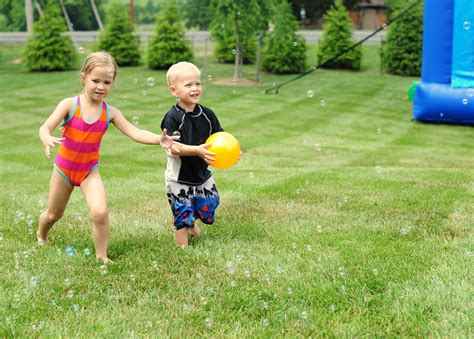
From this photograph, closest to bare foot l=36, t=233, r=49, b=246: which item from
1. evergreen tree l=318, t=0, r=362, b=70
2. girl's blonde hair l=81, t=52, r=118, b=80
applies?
girl's blonde hair l=81, t=52, r=118, b=80

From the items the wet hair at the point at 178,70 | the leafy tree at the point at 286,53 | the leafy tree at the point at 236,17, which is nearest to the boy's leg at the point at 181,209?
the wet hair at the point at 178,70

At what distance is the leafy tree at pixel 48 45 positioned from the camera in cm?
2761

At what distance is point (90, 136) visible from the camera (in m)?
4.71

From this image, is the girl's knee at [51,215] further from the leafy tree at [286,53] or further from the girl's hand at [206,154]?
the leafy tree at [286,53]

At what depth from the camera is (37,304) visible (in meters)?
3.82

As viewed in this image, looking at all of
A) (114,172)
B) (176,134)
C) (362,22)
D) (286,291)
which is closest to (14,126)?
(114,172)

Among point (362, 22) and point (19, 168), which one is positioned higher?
point (362, 22)

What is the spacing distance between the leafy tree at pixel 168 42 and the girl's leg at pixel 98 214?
2314 centimetres

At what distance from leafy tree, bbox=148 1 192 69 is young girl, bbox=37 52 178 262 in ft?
75.5

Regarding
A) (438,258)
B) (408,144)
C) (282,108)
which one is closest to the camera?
(438,258)

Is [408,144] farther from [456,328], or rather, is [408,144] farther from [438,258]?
[456,328]

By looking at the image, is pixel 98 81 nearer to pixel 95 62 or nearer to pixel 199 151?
pixel 95 62

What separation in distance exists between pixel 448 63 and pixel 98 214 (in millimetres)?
12768

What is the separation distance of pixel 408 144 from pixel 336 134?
6.16 ft
